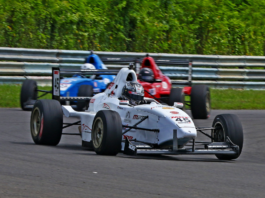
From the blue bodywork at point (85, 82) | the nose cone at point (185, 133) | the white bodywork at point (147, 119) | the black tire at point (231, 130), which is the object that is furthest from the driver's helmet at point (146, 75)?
the nose cone at point (185, 133)

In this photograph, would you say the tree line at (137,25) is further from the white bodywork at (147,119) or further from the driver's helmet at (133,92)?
the driver's helmet at (133,92)

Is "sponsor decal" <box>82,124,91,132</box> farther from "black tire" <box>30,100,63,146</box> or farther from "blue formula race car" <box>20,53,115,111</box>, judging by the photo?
"blue formula race car" <box>20,53,115,111</box>

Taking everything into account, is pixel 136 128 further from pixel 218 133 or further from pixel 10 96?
pixel 10 96

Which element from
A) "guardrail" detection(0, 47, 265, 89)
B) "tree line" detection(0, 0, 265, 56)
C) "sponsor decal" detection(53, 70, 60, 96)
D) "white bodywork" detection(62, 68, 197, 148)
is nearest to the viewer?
"white bodywork" detection(62, 68, 197, 148)

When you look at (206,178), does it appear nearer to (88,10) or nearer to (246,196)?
(246,196)

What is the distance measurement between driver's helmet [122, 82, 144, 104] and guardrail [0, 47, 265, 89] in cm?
639

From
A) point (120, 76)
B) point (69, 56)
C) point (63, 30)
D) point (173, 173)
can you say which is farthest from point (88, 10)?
point (173, 173)

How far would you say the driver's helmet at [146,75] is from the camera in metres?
12.8

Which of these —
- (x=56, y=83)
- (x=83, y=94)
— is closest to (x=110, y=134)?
(x=56, y=83)

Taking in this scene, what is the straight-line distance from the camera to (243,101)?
1547 cm

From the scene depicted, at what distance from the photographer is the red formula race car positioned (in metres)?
11.7

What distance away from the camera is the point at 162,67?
16.7m

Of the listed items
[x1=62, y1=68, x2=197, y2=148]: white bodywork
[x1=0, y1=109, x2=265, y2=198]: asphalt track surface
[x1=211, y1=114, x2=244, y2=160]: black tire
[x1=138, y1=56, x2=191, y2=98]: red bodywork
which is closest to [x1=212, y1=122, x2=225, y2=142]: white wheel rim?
[x1=211, y1=114, x2=244, y2=160]: black tire

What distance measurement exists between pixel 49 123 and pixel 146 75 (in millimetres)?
5112
